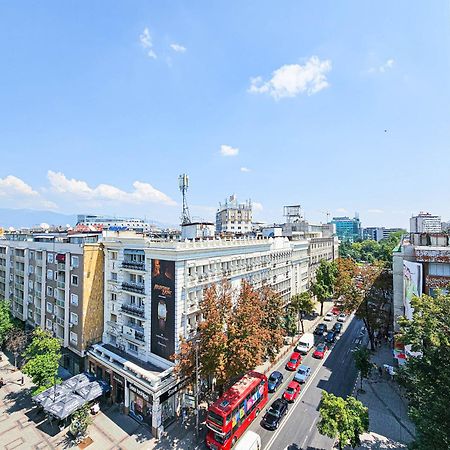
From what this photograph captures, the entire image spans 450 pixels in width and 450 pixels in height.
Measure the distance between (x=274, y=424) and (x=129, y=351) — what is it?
796 inches

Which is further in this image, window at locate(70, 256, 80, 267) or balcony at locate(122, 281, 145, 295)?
window at locate(70, 256, 80, 267)

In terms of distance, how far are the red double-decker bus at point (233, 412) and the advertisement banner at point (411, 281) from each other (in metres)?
21.5

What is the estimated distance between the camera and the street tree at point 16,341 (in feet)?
141

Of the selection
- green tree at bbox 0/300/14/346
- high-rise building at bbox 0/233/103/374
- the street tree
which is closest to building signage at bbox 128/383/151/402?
high-rise building at bbox 0/233/103/374

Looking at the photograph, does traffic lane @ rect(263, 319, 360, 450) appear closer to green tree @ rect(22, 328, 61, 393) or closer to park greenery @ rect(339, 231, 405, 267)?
green tree @ rect(22, 328, 61, 393)

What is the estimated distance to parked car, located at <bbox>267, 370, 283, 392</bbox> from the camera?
123 feet

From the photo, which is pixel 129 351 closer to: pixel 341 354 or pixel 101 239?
pixel 101 239

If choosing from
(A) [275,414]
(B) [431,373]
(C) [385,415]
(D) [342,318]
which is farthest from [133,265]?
(D) [342,318]

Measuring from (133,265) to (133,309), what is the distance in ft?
19.0

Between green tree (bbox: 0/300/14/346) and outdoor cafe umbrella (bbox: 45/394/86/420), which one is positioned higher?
green tree (bbox: 0/300/14/346)

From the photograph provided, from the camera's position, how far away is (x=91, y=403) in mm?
34344

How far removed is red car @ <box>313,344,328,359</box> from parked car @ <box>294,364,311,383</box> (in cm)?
578

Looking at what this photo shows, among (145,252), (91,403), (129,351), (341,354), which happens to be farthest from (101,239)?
→ (341,354)

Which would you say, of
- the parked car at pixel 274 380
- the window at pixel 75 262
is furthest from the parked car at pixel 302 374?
the window at pixel 75 262
